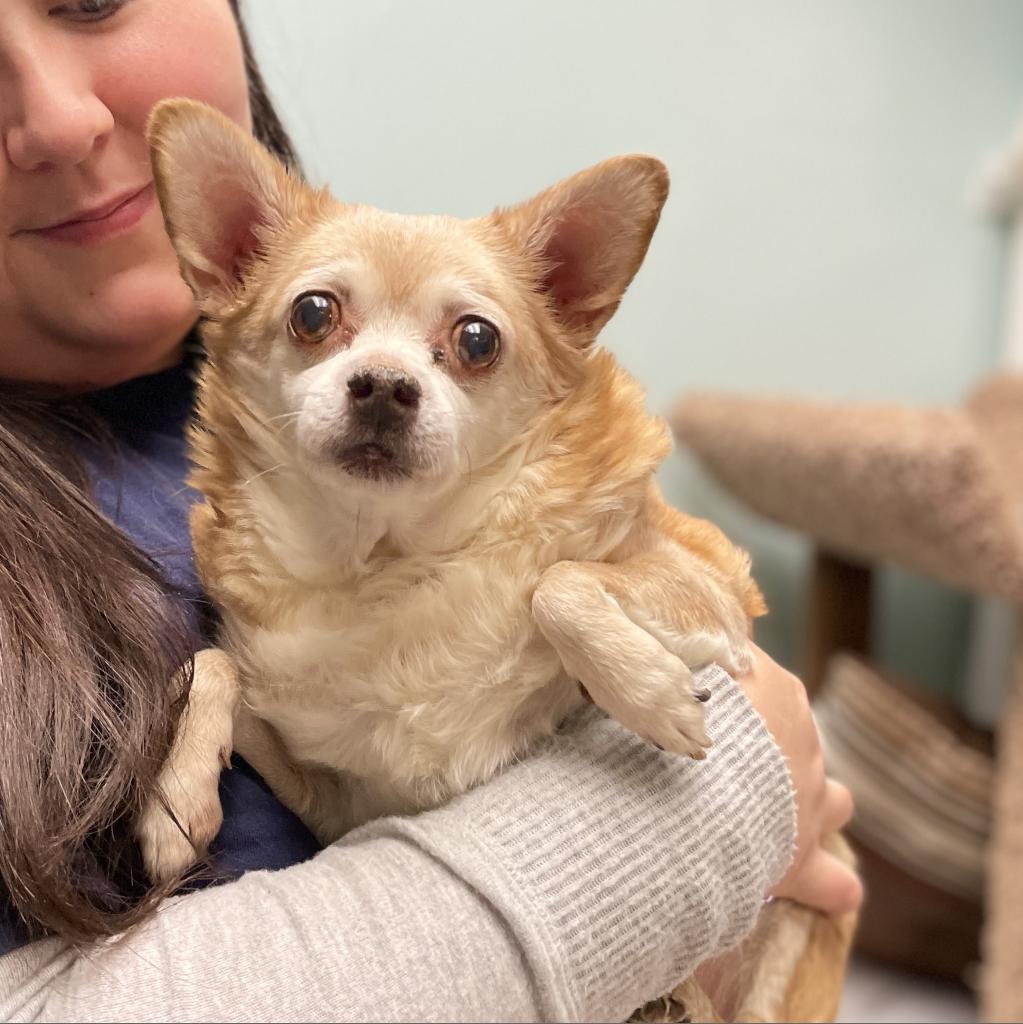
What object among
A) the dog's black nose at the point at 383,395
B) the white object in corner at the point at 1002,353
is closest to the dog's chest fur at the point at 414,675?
the dog's black nose at the point at 383,395

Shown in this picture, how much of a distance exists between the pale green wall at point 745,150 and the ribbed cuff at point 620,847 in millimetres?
992

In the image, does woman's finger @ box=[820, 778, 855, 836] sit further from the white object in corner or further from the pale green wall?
the white object in corner

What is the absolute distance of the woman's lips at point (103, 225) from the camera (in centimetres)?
89

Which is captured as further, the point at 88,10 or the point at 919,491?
the point at 919,491

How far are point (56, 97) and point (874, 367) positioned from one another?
196cm

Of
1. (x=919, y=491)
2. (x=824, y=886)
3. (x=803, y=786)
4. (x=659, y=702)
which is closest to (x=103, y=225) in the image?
(x=659, y=702)

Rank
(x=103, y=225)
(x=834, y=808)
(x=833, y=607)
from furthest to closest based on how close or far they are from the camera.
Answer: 1. (x=833, y=607)
2. (x=834, y=808)
3. (x=103, y=225)

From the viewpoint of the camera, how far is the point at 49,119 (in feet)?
2.65

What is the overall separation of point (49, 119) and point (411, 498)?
435 mm

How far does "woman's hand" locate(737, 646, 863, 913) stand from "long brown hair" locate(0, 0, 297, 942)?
1.62 ft

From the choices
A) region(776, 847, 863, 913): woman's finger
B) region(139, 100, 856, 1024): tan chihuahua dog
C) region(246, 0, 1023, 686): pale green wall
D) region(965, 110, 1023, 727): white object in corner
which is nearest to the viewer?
region(139, 100, 856, 1024): tan chihuahua dog

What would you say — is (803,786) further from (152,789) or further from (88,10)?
(88,10)

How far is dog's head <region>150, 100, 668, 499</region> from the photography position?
737 mm

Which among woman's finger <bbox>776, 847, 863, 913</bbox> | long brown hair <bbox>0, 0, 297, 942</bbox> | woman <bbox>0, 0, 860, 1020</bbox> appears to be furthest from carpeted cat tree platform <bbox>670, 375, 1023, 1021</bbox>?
long brown hair <bbox>0, 0, 297, 942</bbox>
